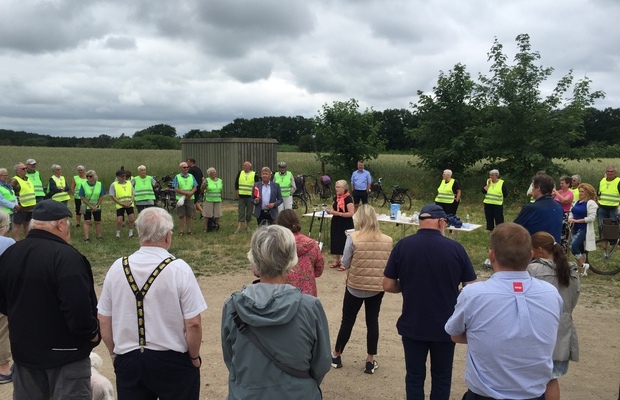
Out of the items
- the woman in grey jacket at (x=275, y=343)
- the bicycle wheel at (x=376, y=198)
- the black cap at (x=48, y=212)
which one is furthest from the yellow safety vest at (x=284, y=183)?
the woman in grey jacket at (x=275, y=343)

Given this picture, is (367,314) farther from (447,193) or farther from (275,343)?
(447,193)

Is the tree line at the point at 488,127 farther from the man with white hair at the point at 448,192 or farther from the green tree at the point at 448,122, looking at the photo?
the man with white hair at the point at 448,192

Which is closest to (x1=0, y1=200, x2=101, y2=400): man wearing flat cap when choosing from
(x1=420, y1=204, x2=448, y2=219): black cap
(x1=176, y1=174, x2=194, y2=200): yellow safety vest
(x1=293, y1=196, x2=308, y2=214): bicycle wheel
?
(x1=420, y1=204, x2=448, y2=219): black cap

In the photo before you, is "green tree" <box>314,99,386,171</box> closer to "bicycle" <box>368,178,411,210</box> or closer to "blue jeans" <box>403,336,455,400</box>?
"bicycle" <box>368,178,411,210</box>

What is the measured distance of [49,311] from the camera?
272 cm

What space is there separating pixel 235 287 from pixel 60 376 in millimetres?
4722

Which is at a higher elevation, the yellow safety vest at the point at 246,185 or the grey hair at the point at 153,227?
the grey hair at the point at 153,227

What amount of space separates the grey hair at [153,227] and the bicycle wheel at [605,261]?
26.2 feet

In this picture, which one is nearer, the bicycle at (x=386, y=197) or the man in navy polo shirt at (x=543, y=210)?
the man in navy polo shirt at (x=543, y=210)

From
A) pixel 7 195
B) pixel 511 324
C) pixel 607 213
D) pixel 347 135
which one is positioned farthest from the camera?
pixel 347 135

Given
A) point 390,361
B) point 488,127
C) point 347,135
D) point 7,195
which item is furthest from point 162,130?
point 390,361

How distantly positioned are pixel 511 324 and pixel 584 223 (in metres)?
7.30

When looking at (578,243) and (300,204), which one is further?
(300,204)

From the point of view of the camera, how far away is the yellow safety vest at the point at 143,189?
432 inches
